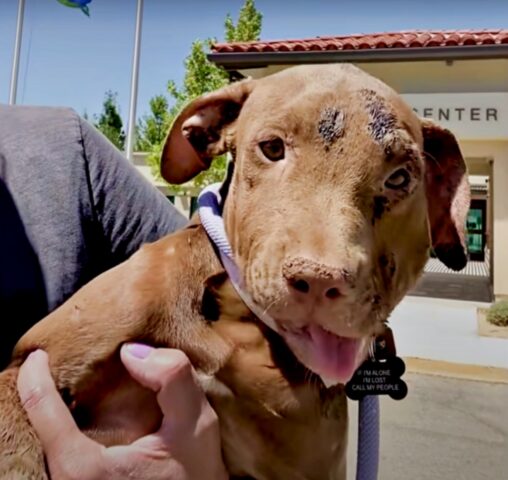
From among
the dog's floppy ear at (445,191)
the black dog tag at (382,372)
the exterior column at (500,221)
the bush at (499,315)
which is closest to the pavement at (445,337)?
the bush at (499,315)

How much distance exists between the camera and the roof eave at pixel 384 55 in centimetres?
947

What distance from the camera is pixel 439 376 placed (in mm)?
6871

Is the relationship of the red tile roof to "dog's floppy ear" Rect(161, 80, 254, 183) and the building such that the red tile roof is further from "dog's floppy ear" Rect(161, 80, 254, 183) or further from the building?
"dog's floppy ear" Rect(161, 80, 254, 183)

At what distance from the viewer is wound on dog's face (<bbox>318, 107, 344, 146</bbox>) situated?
1.20 m

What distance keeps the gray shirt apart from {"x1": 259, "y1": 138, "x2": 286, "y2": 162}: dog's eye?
1.86 ft

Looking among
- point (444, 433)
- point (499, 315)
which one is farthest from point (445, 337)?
point (444, 433)

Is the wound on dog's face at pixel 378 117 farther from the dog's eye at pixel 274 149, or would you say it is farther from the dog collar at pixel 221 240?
the dog collar at pixel 221 240

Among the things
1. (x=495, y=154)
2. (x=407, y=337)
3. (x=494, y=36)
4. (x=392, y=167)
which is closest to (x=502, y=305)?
(x=407, y=337)

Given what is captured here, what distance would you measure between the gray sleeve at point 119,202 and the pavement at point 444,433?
6.68 feet

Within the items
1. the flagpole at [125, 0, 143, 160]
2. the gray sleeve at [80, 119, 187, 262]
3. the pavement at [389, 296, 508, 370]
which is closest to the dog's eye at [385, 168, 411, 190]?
the gray sleeve at [80, 119, 187, 262]

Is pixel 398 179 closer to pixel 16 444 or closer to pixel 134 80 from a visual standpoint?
pixel 16 444

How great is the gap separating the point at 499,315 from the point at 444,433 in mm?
5091

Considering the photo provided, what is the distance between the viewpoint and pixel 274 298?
1.11m

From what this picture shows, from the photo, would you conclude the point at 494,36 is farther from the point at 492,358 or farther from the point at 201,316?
the point at 201,316
